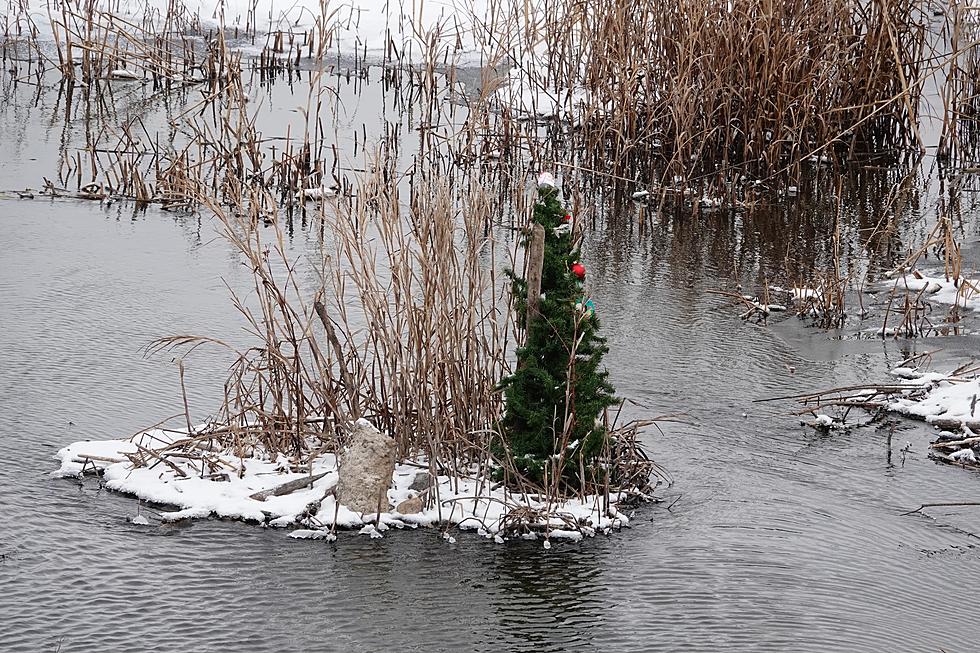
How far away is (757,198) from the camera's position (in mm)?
12367

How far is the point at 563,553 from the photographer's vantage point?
529 centimetres

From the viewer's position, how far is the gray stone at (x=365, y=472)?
17.8ft

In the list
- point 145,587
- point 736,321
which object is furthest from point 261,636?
point 736,321

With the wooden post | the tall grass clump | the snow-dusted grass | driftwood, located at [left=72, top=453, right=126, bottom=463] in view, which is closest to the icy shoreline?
driftwood, located at [left=72, top=453, right=126, bottom=463]

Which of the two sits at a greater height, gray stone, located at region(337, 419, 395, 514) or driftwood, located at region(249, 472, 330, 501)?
gray stone, located at region(337, 419, 395, 514)

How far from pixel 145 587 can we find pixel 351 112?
1069 centimetres

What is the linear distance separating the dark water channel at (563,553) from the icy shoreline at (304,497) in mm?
91

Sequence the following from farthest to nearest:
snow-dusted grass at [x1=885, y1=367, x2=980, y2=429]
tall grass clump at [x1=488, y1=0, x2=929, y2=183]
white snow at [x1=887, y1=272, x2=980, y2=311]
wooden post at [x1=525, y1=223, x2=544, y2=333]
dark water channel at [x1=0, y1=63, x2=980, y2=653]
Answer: tall grass clump at [x1=488, y1=0, x2=929, y2=183], white snow at [x1=887, y1=272, x2=980, y2=311], snow-dusted grass at [x1=885, y1=367, x2=980, y2=429], wooden post at [x1=525, y1=223, x2=544, y2=333], dark water channel at [x1=0, y1=63, x2=980, y2=653]

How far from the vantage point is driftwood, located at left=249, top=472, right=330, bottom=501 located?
5.59 m

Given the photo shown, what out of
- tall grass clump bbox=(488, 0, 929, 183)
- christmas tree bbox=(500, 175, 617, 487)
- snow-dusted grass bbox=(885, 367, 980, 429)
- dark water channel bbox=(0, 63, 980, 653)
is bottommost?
dark water channel bbox=(0, 63, 980, 653)

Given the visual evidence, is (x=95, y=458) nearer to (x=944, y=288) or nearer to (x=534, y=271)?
(x=534, y=271)

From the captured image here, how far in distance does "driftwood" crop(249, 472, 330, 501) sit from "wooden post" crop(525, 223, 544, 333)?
122cm

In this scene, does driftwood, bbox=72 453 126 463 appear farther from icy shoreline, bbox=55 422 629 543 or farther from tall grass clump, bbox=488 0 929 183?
tall grass clump, bbox=488 0 929 183

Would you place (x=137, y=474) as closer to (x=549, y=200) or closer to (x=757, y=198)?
(x=549, y=200)
